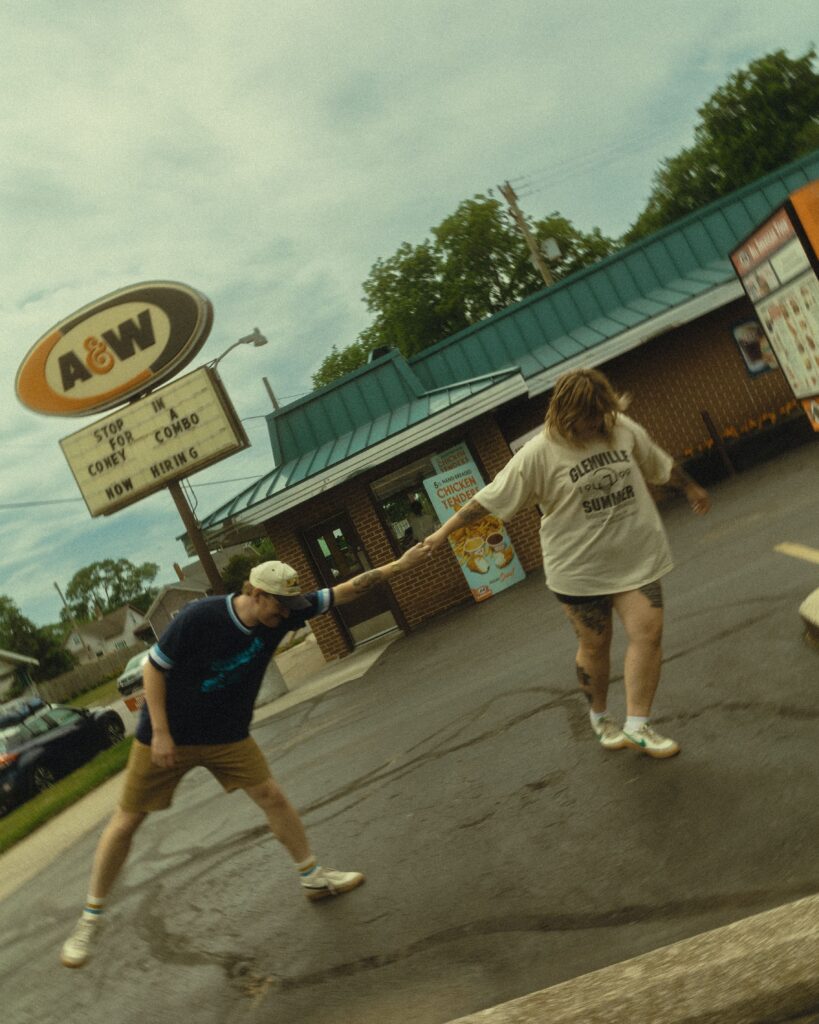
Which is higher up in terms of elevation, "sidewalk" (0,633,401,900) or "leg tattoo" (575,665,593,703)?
"leg tattoo" (575,665,593,703)

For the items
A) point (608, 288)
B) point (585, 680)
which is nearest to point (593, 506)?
point (585, 680)

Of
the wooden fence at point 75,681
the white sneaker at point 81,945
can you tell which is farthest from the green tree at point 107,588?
the white sneaker at point 81,945

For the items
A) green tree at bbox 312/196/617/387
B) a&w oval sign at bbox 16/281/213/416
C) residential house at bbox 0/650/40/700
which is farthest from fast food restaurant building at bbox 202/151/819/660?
residential house at bbox 0/650/40/700

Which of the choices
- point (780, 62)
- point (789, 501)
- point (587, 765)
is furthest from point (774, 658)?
point (780, 62)

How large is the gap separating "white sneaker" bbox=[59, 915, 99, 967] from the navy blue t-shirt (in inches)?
36.7

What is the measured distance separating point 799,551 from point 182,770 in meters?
5.83

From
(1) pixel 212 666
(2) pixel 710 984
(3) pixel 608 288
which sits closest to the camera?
(2) pixel 710 984

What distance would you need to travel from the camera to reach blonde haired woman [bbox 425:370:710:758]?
4312 mm

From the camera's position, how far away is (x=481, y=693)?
7980 mm

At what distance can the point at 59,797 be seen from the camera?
13.7 m

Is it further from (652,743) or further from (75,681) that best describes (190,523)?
(75,681)

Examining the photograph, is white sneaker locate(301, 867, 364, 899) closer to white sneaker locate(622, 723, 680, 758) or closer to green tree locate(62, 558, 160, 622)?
white sneaker locate(622, 723, 680, 758)

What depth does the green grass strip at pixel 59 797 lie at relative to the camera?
1198 cm

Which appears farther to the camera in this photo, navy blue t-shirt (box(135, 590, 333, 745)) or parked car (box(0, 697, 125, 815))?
parked car (box(0, 697, 125, 815))
